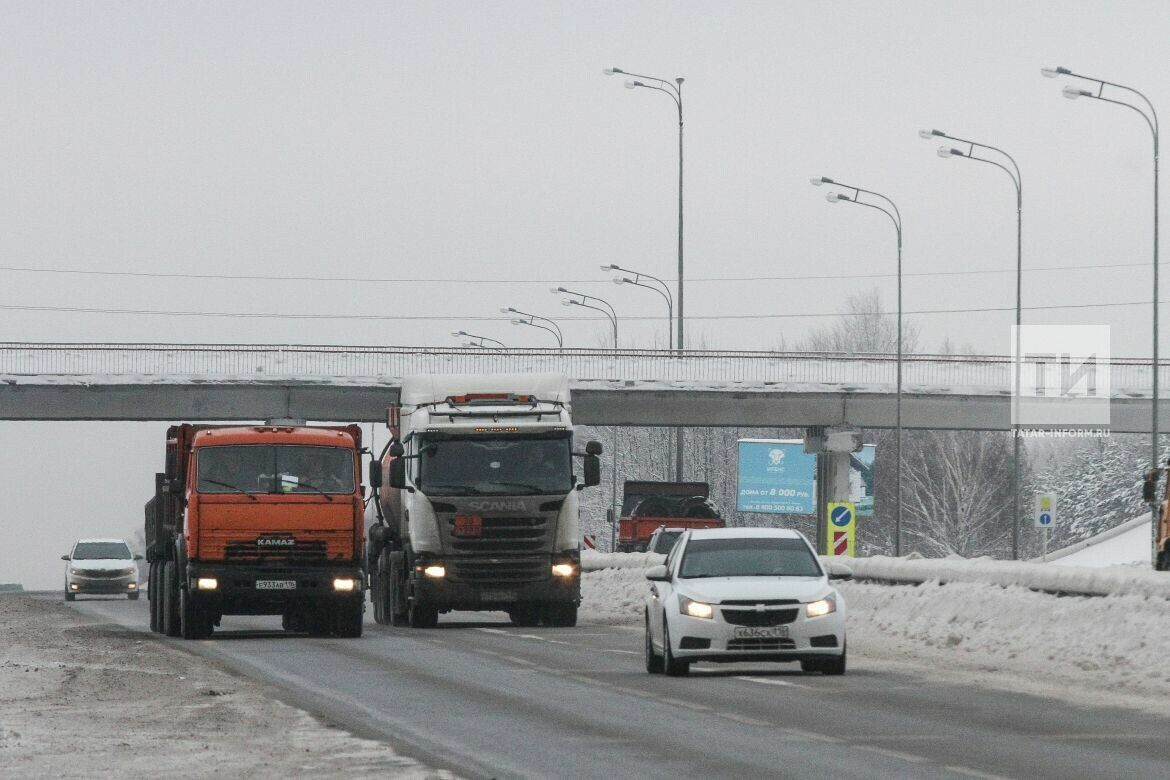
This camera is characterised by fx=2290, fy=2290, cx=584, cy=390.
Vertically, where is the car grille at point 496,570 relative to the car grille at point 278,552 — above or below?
below

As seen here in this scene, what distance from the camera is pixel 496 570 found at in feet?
104

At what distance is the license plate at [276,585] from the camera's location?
28.2 m

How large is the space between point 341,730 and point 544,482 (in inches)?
653

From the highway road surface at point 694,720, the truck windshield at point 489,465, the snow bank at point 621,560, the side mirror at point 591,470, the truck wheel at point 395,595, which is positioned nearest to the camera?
the highway road surface at point 694,720

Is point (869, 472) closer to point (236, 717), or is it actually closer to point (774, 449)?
point (774, 449)

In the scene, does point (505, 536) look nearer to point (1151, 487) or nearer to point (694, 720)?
point (1151, 487)

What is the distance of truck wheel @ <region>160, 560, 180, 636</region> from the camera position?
3008 centimetres

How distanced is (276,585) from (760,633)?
31.7 ft

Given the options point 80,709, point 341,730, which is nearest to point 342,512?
point 80,709

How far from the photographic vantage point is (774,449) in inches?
3745

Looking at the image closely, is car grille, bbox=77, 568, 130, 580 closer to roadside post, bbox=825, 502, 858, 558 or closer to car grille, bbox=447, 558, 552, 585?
roadside post, bbox=825, 502, 858, 558

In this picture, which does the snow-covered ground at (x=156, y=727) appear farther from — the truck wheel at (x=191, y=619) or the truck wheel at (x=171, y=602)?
the truck wheel at (x=171, y=602)

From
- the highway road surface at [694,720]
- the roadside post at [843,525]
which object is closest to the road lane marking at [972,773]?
the highway road surface at [694,720]

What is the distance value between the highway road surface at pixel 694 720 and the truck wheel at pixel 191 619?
154 inches
